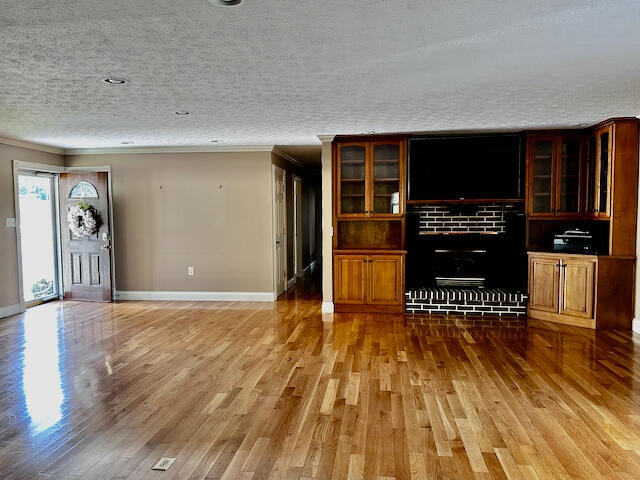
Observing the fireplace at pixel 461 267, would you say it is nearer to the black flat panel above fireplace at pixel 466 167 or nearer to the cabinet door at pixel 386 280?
the cabinet door at pixel 386 280

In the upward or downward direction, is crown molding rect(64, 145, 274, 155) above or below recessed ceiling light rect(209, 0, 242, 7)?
above

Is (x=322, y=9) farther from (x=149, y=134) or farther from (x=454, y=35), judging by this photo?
(x=149, y=134)

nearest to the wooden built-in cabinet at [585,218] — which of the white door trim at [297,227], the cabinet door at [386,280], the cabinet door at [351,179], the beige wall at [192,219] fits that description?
the cabinet door at [386,280]

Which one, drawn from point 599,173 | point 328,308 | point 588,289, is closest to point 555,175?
point 599,173

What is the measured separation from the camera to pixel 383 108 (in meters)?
4.46

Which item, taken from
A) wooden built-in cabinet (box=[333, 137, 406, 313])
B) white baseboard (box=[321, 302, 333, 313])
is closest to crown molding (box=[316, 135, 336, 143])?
wooden built-in cabinet (box=[333, 137, 406, 313])

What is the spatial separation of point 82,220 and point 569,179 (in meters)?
6.81

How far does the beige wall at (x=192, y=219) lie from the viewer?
7188 millimetres

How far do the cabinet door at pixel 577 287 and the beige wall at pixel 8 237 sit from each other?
6.96 meters

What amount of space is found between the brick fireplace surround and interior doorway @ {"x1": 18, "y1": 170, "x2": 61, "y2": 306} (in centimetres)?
539

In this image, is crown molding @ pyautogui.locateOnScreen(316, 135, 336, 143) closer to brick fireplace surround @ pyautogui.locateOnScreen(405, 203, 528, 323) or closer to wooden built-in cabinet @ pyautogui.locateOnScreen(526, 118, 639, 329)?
brick fireplace surround @ pyautogui.locateOnScreen(405, 203, 528, 323)

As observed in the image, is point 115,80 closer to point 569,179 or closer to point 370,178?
point 370,178

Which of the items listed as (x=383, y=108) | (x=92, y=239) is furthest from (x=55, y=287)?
(x=383, y=108)

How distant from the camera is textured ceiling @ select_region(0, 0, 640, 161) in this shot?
7.45 ft
